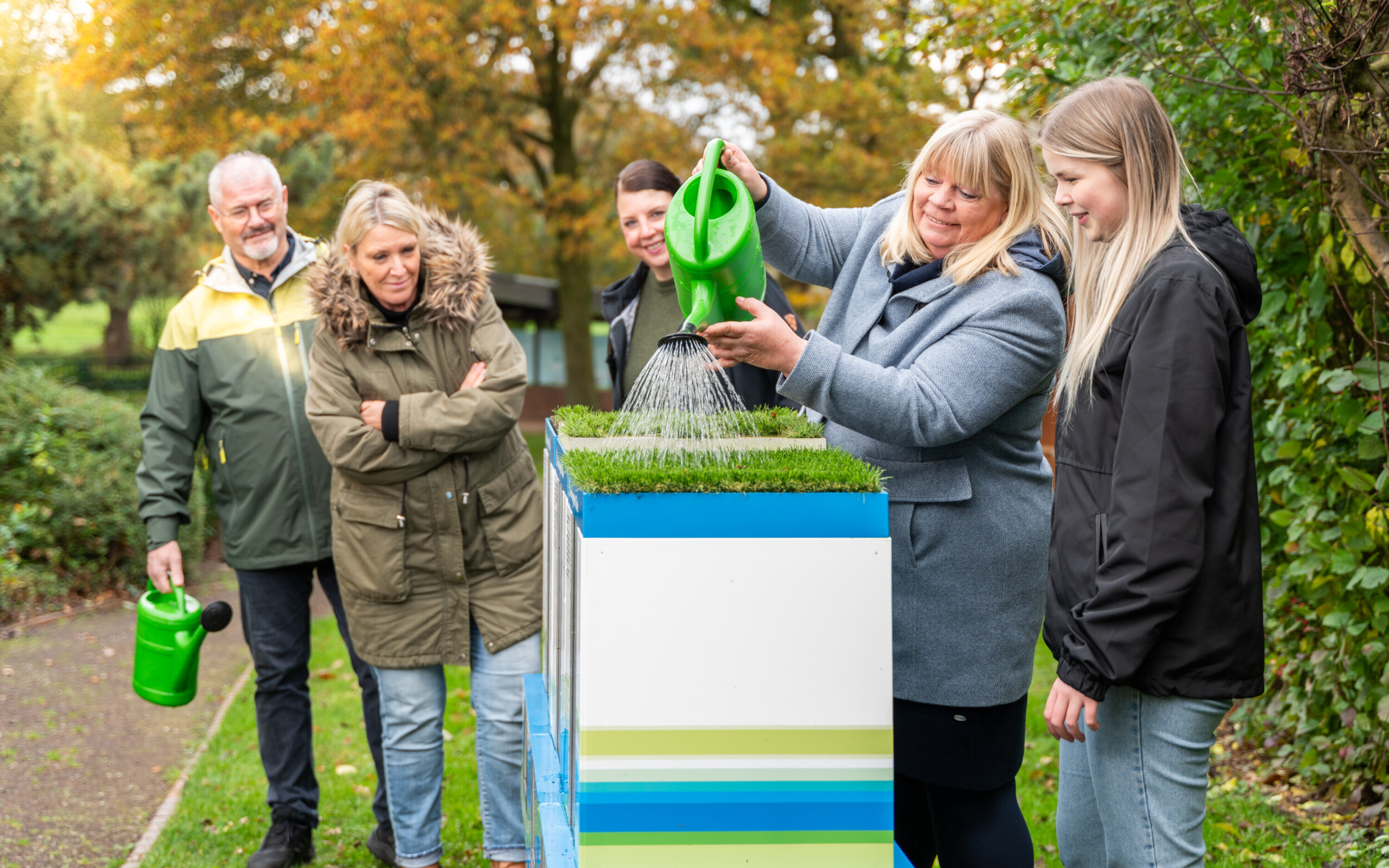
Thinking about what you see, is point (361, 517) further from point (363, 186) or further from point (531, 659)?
point (363, 186)

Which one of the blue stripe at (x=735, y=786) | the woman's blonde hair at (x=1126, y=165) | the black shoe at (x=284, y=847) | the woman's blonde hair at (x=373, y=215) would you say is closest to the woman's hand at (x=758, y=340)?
the woman's blonde hair at (x=1126, y=165)

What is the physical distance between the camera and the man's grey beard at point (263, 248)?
3863mm

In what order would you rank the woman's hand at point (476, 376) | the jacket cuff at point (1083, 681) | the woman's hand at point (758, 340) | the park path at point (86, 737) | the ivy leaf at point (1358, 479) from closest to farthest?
the woman's hand at point (758, 340)
the jacket cuff at point (1083, 681)
the ivy leaf at point (1358, 479)
the woman's hand at point (476, 376)
the park path at point (86, 737)

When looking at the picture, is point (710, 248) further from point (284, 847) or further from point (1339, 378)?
point (284, 847)

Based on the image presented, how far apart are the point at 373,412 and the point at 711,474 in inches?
72.4

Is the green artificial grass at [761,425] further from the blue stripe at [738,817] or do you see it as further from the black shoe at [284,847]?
the black shoe at [284,847]

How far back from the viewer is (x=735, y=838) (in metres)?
1.88

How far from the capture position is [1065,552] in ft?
7.06

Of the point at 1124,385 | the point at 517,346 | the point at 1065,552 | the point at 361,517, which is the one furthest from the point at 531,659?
the point at 1124,385

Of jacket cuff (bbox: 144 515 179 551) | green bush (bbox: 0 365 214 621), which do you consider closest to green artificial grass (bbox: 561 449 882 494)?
jacket cuff (bbox: 144 515 179 551)

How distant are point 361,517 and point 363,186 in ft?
3.45

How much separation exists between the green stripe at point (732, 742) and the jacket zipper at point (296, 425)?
2.32 m

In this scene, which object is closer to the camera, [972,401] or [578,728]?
[578,728]

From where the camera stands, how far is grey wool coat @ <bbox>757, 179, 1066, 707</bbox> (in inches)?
82.0
